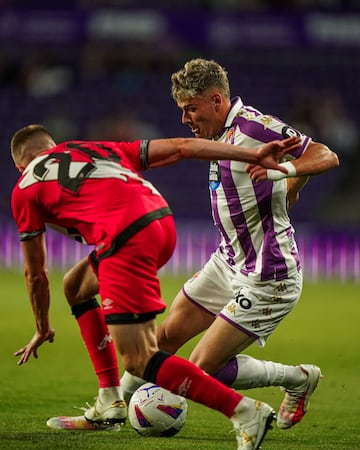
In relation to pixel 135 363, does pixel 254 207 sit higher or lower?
higher

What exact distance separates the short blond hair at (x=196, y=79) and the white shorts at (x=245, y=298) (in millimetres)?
963

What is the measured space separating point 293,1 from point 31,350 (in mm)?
16331

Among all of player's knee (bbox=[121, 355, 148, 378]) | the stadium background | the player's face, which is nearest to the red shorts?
player's knee (bbox=[121, 355, 148, 378])

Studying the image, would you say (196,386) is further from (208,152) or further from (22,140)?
(22,140)

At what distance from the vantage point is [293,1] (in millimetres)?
20750

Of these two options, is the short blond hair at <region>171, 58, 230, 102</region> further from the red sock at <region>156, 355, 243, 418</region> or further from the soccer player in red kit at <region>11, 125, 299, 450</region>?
the red sock at <region>156, 355, 243, 418</region>

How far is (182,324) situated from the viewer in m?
6.00

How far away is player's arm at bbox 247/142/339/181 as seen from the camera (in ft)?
16.9

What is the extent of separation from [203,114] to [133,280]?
1301mm

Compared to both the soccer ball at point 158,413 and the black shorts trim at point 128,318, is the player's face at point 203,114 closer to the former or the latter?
the black shorts trim at point 128,318

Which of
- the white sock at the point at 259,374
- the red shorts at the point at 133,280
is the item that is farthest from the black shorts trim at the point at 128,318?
the white sock at the point at 259,374

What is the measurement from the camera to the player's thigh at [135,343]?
4887 millimetres

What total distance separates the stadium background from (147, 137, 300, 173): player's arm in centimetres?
1257

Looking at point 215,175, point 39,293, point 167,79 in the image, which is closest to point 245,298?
Answer: point 215,175
